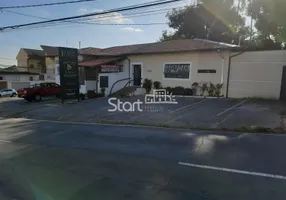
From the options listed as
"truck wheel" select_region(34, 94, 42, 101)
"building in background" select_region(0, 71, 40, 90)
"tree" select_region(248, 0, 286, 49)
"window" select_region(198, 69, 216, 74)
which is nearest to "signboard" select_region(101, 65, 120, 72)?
"truck wheel" select_region(34, 94, 42, 101)

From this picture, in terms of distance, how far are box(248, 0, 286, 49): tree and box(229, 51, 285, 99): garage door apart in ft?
7.42

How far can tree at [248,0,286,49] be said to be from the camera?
13484mm

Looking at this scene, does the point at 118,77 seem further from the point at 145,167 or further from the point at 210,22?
the point at 145,167

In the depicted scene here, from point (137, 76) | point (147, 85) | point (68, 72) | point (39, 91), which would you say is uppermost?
point (68, 72)

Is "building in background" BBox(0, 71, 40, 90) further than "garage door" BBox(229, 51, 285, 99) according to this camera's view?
Yes

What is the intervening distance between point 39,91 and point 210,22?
23.2 metres

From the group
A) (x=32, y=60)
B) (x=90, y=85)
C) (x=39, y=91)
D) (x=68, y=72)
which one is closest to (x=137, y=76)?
(x=90, y=85)

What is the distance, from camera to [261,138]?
7098mm

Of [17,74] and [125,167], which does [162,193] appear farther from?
[17,74]

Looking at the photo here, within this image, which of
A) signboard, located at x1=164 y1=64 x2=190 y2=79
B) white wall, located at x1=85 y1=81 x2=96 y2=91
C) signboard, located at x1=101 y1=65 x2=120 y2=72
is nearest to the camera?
signboard, located at x1=164 y1=64 x2=190 y2=79

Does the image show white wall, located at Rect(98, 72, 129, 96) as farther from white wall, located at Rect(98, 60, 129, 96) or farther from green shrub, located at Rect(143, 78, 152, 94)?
green shrub, located at Rect(143, 78, 152, 94)

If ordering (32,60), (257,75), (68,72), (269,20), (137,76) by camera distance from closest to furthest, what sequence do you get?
(257,75)
(269,20)
(68,72)
(137,76)
(32,60)

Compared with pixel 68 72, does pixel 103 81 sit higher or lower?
lower

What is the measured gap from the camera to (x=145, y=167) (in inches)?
190
